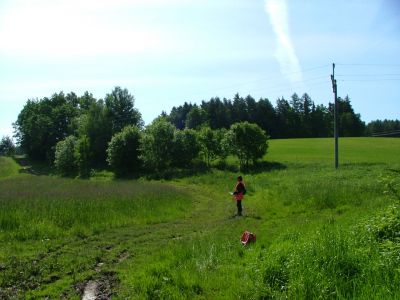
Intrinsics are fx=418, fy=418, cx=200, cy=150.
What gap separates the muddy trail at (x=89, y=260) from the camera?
30.3 feet

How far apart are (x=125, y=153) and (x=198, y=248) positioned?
47.6 m

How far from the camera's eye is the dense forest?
5475cm

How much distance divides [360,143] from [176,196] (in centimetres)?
6371

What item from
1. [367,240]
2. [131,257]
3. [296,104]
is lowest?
[131,257]

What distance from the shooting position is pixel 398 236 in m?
8.34

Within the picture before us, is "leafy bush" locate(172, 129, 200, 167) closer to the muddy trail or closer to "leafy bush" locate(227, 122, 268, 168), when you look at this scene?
"leafy bush" locate(227, 122, 268, 168)

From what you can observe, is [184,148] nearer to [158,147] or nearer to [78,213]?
[158,147]

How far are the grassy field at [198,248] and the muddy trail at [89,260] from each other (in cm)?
3

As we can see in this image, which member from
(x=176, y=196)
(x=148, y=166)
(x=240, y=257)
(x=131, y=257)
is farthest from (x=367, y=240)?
(x=148, y=166)

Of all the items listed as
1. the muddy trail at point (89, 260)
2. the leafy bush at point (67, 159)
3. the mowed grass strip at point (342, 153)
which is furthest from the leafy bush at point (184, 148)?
the muddy trail at point (89, 260)

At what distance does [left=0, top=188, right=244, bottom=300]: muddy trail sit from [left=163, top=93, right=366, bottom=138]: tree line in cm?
10860

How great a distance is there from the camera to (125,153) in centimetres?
5812

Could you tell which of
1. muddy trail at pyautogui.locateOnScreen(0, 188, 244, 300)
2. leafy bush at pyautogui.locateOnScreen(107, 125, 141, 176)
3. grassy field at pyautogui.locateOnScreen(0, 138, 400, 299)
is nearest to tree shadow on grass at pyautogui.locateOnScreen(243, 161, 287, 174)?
leafy bush at pyautogui.locateOnScreen(107, 125, 141, 176)

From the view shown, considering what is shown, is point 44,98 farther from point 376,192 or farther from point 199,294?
point 199,294
